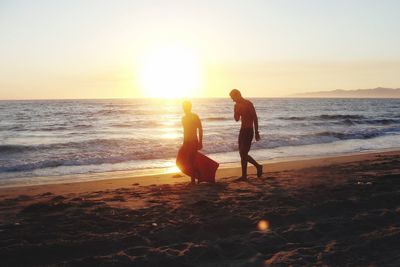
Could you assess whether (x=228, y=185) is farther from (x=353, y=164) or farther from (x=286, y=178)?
(x=353, y=164)

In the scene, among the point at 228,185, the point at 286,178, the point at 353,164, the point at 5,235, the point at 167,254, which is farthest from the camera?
the point at 353,164

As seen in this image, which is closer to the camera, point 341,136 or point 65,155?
point 65,155

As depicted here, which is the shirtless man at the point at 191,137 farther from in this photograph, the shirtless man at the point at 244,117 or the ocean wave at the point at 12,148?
the ocean wave at the point at 12,148

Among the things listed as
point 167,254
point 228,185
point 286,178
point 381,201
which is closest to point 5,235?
point 167,254

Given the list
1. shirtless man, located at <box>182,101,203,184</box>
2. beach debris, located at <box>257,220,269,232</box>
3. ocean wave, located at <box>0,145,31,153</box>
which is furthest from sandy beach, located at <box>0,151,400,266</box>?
ocean wave, located at <box>0,145,31,153</box>

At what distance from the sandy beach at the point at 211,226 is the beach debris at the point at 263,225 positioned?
0.01 meters

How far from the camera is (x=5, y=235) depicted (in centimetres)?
497

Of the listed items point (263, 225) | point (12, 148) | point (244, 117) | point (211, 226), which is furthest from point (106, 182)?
point (12, 148)

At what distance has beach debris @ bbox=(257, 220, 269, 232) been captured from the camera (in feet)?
16.7

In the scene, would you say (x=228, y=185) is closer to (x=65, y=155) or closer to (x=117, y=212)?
(x=117, y=212)

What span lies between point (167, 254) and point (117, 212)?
183 centimetres

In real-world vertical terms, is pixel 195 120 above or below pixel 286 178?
above

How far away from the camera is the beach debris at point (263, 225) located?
200 inches

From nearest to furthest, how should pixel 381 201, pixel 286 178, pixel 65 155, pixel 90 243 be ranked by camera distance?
pixel 90 243
pixel 381 201
pixel 286 178
pixel 65 155
